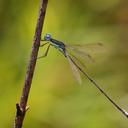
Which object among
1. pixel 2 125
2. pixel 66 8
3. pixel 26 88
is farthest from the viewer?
pixel 66 8

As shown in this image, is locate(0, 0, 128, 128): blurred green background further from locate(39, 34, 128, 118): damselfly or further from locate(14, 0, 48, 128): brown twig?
locate(14, 0, 48, 128): brown twig

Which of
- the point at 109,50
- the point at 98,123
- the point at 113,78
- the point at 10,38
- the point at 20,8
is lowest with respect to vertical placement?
the point at 98,123

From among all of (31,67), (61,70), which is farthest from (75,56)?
(61,70)

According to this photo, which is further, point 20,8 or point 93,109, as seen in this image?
point 20,8

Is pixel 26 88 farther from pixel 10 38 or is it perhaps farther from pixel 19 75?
pixel 10 38

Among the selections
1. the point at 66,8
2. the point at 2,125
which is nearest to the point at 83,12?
the point at 66,8

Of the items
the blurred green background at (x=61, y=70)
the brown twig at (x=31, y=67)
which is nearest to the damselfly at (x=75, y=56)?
the brown twig at (x=31, y=67)

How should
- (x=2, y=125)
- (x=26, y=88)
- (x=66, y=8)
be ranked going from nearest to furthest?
(x=26, y=88) → (x=2, y=125) → (x=66, y=8)

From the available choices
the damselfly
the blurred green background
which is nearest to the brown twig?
the damselfly
